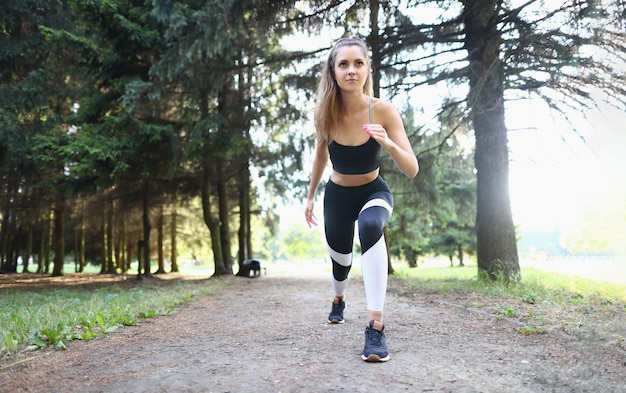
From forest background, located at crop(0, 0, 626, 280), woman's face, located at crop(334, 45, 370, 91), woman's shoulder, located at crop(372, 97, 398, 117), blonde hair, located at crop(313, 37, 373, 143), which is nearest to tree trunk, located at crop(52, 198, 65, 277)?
forest background, located at crop(0, 0, 626, 280)

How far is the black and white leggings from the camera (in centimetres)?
288

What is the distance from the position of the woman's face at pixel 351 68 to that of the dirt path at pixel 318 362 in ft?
6.20

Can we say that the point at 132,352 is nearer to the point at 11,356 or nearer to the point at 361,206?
the point at 11,356

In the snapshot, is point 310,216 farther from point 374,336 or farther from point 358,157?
point 374,336

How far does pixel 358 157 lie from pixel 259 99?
10062mm

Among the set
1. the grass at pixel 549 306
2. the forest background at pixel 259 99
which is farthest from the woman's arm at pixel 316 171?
the forest background at pixel 259 99

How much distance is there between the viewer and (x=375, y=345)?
102 inches

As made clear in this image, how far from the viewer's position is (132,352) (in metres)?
2.91

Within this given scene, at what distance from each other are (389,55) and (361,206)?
18.9 ft

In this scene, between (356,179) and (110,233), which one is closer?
(356,179)

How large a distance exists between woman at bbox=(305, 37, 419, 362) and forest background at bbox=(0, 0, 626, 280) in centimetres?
349

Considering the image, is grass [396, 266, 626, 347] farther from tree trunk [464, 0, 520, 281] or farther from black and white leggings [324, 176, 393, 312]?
black and white leggings [324, 176, 393, 312]

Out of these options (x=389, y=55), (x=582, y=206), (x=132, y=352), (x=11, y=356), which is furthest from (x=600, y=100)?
(x=11, y=356)

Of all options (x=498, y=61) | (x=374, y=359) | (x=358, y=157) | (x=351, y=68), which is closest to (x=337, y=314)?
(x=374, y=359)
